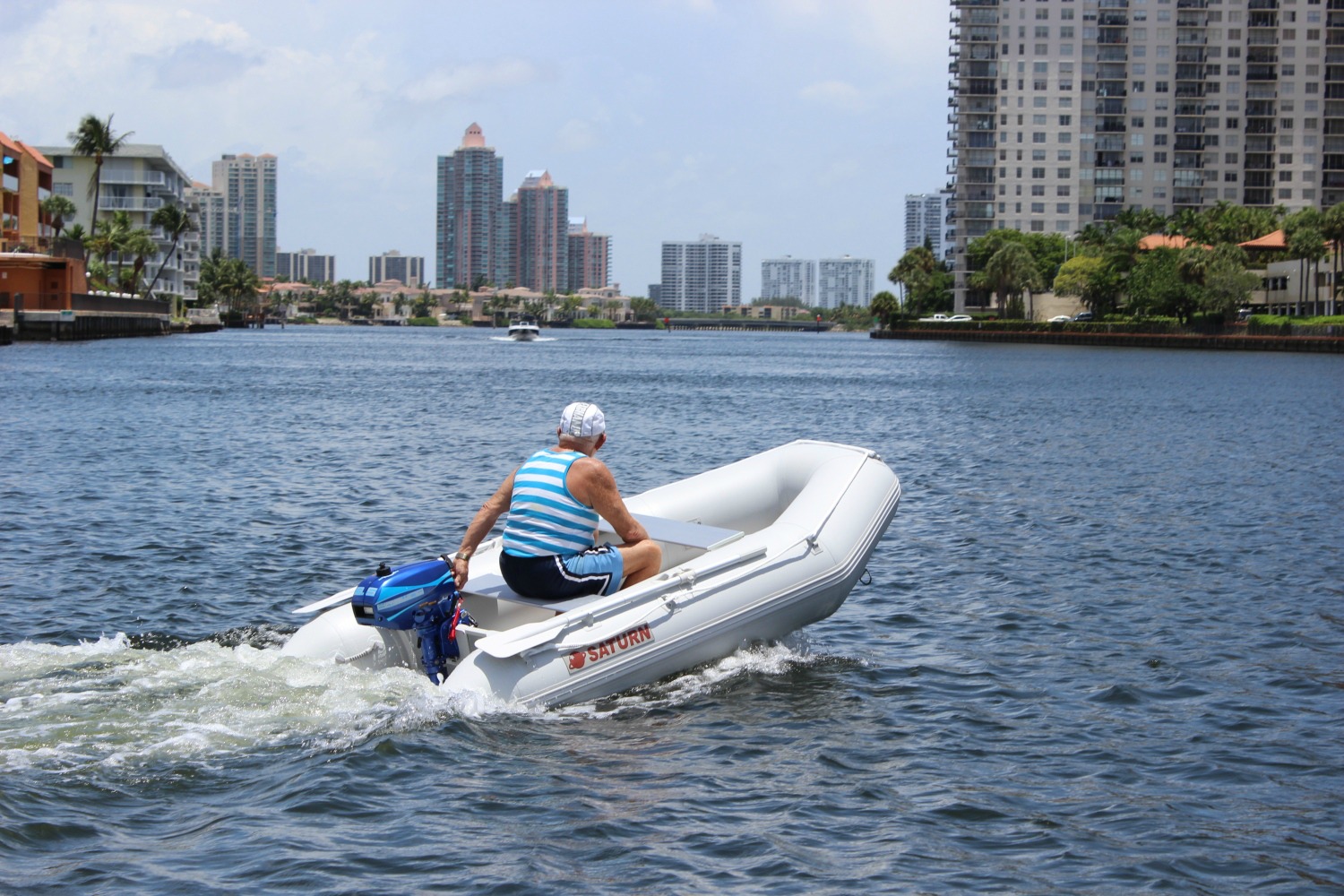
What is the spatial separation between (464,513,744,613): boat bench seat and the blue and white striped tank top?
326mm

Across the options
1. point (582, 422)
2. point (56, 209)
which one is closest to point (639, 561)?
point (582, 422)

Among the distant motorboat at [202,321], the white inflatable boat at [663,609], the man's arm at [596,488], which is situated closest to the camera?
the white inflatable boat at [663,609]

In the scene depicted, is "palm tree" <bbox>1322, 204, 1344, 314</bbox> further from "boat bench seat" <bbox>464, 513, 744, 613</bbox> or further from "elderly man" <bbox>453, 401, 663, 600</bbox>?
"elderly man" <bbox>453, 401, 663, 600</bbox>

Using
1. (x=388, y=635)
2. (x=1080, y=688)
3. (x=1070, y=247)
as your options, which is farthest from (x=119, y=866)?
(x=1070, y=247)

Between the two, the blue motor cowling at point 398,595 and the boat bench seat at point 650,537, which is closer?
the blue motor cowling at point 398,595

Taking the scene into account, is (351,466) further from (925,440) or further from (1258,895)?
(1258,895)

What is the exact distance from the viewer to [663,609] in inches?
331

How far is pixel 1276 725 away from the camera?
8.80 m

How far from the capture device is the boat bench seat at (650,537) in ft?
27.5

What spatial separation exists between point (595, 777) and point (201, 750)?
2.09 m

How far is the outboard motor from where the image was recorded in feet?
25.4

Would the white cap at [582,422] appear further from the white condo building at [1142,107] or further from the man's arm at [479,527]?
the white condo building at [1142,107]

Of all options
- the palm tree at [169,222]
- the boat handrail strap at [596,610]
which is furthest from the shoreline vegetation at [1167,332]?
the boat handrail strap at [596,610]

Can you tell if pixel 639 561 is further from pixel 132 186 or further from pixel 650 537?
pixel 132 186
